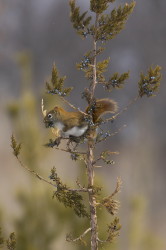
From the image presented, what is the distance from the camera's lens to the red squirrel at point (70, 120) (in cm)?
122

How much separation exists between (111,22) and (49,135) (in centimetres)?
155

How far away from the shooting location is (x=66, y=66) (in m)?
4.95

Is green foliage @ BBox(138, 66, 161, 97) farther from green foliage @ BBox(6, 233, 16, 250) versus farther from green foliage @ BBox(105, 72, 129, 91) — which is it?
green foliage @ BBox(6, 233, 16, 250)

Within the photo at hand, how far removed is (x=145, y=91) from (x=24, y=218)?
63.8 inches

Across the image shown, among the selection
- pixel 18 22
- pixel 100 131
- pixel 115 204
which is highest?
pixel 18 22

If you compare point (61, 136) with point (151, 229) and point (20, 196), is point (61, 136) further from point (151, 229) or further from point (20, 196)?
point (151, 229)

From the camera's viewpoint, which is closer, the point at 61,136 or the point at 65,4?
the point at 61,136

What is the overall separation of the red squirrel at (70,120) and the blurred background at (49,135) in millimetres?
1359

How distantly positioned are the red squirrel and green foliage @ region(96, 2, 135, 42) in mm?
142

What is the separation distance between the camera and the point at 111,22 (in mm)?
1235

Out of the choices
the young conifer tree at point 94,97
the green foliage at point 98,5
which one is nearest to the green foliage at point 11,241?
the young conifer tree at point 94,97

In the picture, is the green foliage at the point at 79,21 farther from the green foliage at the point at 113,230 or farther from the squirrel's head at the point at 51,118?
the green foliage at the point at 113,230

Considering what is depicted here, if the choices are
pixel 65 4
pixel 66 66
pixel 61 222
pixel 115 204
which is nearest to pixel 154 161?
pixel 66 66

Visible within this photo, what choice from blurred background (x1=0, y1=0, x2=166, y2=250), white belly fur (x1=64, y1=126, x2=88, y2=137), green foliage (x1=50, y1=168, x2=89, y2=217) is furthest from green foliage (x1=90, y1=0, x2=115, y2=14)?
blurred background (x1=0, y1=0, x2=166, y2=250)
